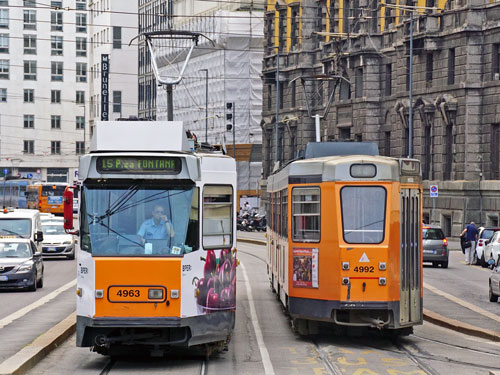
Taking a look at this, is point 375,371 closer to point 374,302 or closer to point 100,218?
point 374,302

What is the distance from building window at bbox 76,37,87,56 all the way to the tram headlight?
12248 centimetres

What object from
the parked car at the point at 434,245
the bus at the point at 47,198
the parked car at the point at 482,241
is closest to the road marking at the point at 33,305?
the parked car at the point at 434,245

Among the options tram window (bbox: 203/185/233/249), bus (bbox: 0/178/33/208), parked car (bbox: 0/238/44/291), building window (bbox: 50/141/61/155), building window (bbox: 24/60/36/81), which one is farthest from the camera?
building window (bbox: 50/141/61/155)

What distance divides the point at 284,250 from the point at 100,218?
572 cm

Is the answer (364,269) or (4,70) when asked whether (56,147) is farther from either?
(364,269)

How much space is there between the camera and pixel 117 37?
125 metres

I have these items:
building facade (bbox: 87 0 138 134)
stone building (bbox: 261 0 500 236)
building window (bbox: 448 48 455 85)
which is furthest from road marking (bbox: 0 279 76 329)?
building facade (bbox: 87 0 138 134)

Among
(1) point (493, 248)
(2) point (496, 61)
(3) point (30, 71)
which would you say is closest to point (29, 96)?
(3) point (30, 71)

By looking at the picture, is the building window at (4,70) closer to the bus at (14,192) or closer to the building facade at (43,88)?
the building facade at (43,88)

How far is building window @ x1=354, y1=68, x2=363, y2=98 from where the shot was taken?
233 feet

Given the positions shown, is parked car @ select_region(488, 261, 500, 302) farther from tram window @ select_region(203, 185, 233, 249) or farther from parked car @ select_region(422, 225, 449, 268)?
parked car @ select_region(422, 225, 449, 268)

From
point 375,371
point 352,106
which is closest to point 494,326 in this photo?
point 375,371

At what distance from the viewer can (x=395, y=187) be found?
731 inches

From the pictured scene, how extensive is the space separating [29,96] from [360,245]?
394ft
